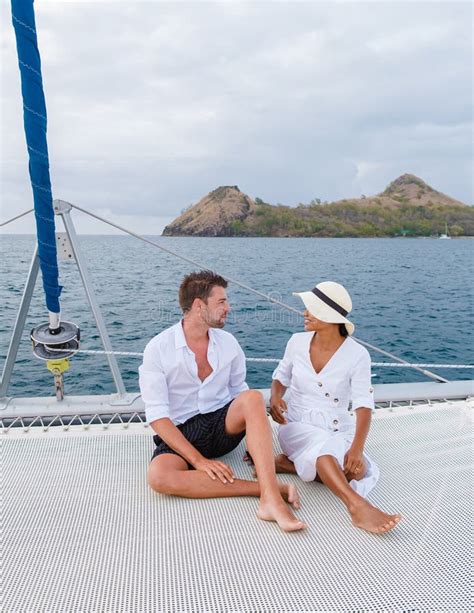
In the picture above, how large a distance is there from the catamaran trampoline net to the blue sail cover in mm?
1026

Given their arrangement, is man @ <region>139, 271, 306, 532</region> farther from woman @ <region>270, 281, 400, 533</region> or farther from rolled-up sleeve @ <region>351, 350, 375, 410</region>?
rolled-up sleeve @ <region>351, 350, 375, 410</region>

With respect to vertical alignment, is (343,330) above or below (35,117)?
below

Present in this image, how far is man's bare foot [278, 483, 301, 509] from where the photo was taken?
2.00m

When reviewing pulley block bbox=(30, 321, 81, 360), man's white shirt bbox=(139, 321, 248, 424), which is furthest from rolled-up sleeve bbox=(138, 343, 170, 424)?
pulley block bbox=(30, 321, 81, 360)

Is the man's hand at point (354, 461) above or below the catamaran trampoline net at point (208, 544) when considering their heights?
above

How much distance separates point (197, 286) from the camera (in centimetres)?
224

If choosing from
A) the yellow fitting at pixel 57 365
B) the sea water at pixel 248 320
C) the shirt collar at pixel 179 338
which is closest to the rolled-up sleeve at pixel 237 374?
the shirt collar at pixel 179 338

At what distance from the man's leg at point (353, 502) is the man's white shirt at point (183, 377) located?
531 millimetres

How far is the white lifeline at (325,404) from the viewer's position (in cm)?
216

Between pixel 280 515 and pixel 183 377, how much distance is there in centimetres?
70

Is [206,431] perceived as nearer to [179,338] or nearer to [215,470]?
[215,470]

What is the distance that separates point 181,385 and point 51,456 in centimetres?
69

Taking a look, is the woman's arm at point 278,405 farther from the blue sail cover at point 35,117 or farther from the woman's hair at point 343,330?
the blue sail cover at point 35,117

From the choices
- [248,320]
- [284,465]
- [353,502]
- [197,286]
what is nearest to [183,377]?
[197,286]
